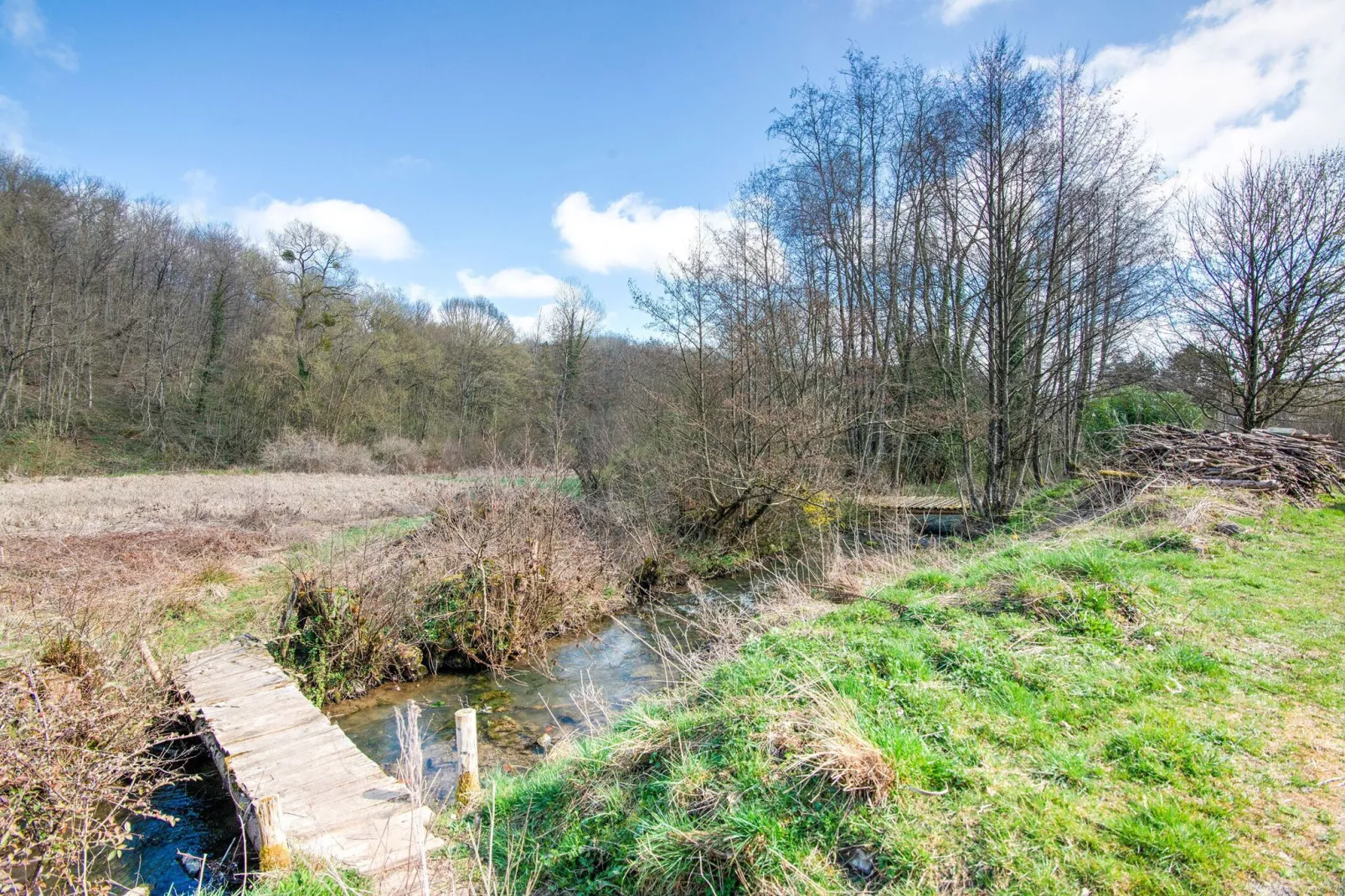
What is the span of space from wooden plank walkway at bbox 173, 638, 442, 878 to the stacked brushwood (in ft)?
43.3

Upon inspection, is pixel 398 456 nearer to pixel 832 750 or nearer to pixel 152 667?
pixel 152 667

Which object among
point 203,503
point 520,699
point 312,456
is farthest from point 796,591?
point 312,456

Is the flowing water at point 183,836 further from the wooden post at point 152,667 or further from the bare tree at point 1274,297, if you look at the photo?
the bare tree at point 1274,297

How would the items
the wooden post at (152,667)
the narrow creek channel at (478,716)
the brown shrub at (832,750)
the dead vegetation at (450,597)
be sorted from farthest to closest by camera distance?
the dead vegetation at (450,597), the wooden post at (152,667), the narrow creek channel at (478,716), the brown shrub at (832,750)

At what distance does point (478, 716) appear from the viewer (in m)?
7.50

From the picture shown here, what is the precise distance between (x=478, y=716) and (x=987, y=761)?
19.4ft

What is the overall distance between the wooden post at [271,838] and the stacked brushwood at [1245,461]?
13.8 m

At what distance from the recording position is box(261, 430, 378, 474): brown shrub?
93.6 ft


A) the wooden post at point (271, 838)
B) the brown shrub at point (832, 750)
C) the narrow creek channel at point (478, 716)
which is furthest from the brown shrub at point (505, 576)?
the brown shrub at point (832, 750)

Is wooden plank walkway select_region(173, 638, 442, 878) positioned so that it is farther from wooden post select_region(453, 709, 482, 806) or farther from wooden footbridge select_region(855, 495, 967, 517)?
wooden footbridge select_region(855, 495, 967, 517)

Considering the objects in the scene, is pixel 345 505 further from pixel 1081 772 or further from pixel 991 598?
pixel 1081 772

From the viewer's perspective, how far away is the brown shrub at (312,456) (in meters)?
28.5

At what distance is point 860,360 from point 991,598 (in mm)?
14295

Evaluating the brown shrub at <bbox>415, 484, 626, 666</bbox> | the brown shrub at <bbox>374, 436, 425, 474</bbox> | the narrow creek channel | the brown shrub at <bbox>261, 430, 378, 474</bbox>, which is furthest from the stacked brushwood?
the brown shrub at <bbox>261, 430, 378, 474</bbox>
